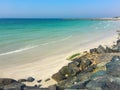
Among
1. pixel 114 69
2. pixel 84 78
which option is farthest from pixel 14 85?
pixel 114 69

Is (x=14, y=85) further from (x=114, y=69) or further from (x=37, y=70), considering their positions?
(x=37, y=70)

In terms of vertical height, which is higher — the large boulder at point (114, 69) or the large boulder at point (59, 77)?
the large boulder at point (114, 69)

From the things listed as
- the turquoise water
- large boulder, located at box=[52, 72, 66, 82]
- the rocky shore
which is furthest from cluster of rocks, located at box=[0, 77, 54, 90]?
the turquoise water

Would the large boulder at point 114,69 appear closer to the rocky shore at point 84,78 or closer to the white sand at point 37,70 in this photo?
the rocky shore at point 84,78

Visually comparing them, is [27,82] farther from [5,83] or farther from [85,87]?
[85,87]

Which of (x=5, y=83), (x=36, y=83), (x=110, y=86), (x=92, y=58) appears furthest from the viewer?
(x=92, y=58)

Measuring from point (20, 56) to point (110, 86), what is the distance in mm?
11467

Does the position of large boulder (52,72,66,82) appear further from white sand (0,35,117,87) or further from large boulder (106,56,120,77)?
large boulder (106,56,120,77)

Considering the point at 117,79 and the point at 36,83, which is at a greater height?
the point at 117,79

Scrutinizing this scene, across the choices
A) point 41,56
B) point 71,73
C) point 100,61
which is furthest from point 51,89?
point 41,56

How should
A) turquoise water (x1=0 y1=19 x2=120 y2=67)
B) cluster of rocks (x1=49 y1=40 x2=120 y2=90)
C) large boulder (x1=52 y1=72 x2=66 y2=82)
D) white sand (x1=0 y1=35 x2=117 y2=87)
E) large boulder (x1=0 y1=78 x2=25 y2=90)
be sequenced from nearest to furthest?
1. cluster of rocks (x1=49 y1=40 x2=120 y2=90)
2. large boulder (x1=0 y1=78 x2=25 y2=90)
3. large boulder (x1=52 y1=72 x2=66 y2=82)
4. white sand (x1=0 y1=35 x2=117 y2=87)
5. turquoise water (x1=0 y1=19 x2=120 y2=67)

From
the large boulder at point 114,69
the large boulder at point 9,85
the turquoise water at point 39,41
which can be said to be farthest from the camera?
the turquoise water at point 39,41

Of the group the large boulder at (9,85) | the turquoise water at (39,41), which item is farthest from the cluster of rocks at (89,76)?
the turquoise water at (39,41)

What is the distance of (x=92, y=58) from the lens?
16.0 meters
